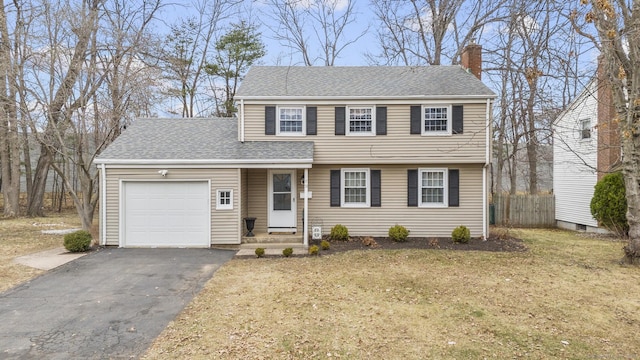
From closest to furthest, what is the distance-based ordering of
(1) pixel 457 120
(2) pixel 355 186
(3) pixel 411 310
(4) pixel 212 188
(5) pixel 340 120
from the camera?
(3) pixel 411 310
(4) pixel 212 188
(1) pixel 457 120
(5) pixel 340 120
(2) pixel 355 186

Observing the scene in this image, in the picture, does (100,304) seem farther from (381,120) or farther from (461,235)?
(461,235)

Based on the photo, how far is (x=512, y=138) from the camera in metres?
20.8

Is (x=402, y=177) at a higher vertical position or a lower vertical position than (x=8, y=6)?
lower

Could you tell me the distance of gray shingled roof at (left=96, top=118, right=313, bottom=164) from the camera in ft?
35.0

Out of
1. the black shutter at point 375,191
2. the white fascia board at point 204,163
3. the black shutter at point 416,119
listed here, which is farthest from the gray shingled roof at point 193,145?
A: the black shutter at point 416,119

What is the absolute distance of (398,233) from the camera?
11.2 metres

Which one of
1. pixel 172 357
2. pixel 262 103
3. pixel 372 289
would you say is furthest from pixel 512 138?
pixel 172 357

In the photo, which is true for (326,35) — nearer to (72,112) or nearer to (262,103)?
(262,103)

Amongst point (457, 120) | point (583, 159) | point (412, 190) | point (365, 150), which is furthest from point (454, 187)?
point (583, 159)

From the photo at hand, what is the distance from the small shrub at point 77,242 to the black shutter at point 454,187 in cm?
1136

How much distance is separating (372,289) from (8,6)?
1973 cm

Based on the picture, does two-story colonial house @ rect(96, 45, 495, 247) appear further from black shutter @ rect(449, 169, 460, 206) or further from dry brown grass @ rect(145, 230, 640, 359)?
dry brown grass @ rect(145, 230, 640, 359)

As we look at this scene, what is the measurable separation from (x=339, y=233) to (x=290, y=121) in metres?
4.16

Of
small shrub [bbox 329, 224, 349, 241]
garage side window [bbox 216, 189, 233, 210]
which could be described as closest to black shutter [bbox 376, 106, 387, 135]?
small shrub [bbox 329, 224, 349, 241]
